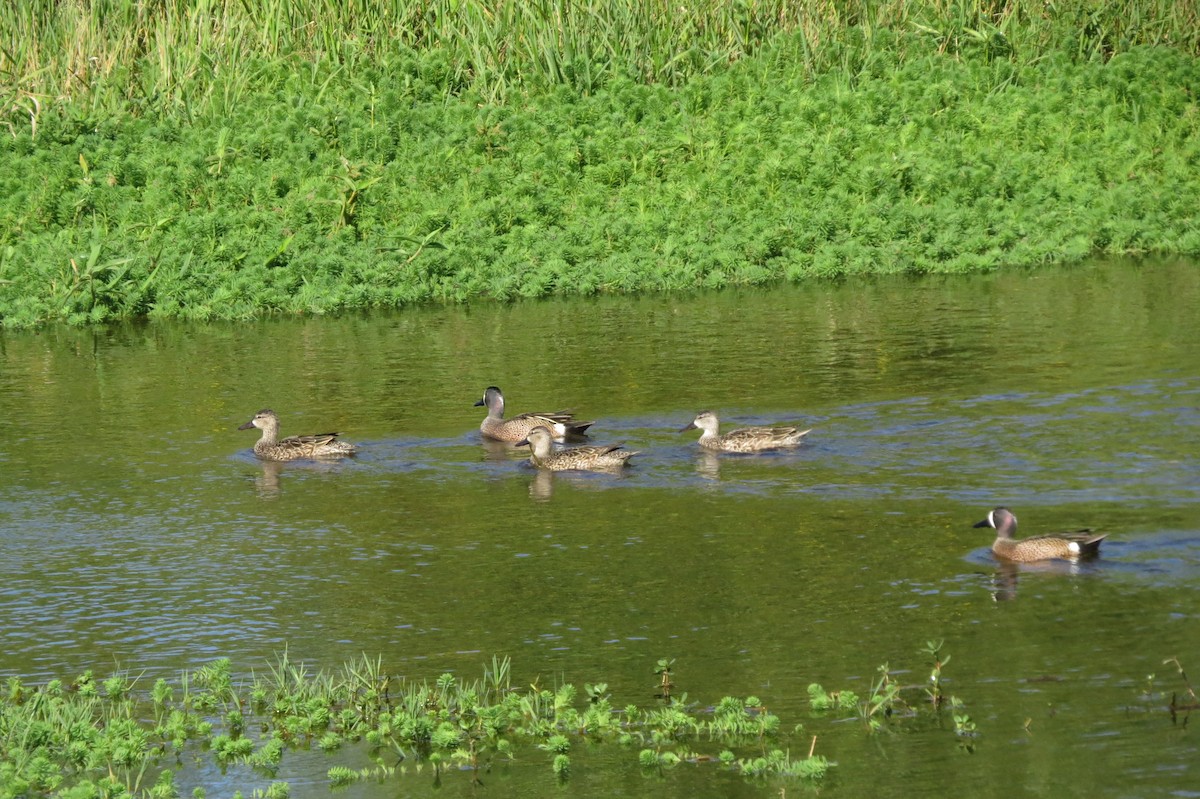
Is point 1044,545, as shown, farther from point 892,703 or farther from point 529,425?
point 529,425

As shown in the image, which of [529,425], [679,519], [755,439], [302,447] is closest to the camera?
[679,519]

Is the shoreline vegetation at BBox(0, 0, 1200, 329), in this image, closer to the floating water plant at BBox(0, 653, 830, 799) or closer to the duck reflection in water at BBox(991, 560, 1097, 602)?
the duck reflection in water at BBox(991, 560, 1097, 602)

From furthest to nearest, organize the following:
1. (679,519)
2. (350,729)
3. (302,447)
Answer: (302,447)
(679,519)
(350,729)

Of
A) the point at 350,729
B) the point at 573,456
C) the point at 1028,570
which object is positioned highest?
the point at 573,456

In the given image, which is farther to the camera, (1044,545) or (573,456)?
(573,456)

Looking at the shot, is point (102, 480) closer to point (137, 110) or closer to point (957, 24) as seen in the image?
point (137, 110)

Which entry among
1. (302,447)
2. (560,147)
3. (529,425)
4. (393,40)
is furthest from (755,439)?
(393,40)

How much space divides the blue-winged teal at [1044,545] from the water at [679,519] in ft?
0.48

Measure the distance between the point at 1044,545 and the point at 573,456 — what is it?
4.62m

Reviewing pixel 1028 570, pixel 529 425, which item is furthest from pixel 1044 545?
pixel 529 425

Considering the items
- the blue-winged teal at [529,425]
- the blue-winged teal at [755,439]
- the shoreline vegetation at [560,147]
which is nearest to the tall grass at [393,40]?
the shoreline vegetation at [560,147]

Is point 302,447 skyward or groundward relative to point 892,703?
skyward

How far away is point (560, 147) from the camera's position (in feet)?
88.3

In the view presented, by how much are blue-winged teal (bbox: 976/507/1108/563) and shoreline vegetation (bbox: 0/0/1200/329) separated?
38.8 feet
